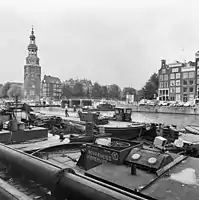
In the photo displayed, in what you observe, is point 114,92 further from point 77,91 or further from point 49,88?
point 49,88

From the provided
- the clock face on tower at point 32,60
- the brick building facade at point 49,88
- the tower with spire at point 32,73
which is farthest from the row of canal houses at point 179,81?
the brick building facade at point 49,88

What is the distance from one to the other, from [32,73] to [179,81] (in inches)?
3439

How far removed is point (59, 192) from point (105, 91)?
134 meters

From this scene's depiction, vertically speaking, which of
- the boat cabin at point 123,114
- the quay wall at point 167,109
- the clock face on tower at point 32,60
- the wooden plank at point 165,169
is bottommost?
the quay wall at point 167,109

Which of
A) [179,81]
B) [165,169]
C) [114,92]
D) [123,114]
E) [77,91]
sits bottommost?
[123,114]

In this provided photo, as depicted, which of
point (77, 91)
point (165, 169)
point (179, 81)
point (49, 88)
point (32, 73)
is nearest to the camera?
point (165, 169)

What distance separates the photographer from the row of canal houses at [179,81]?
80.4 meters

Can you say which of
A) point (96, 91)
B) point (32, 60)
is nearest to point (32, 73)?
point (32, 60)

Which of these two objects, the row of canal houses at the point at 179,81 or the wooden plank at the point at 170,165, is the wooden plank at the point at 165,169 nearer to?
the wooden plank at the point at 170,165

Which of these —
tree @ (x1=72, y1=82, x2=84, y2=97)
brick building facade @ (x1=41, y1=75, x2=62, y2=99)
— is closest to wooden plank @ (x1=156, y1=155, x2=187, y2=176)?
tree @ (x1=72, y1=82, x2=84, y2=97)

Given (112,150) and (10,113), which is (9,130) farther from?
(112,150)

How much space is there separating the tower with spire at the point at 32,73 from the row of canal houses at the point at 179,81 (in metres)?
77.0

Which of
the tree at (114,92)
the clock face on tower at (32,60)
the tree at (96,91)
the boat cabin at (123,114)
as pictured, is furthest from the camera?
the tree at (114,92)

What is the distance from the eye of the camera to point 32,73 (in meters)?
136
